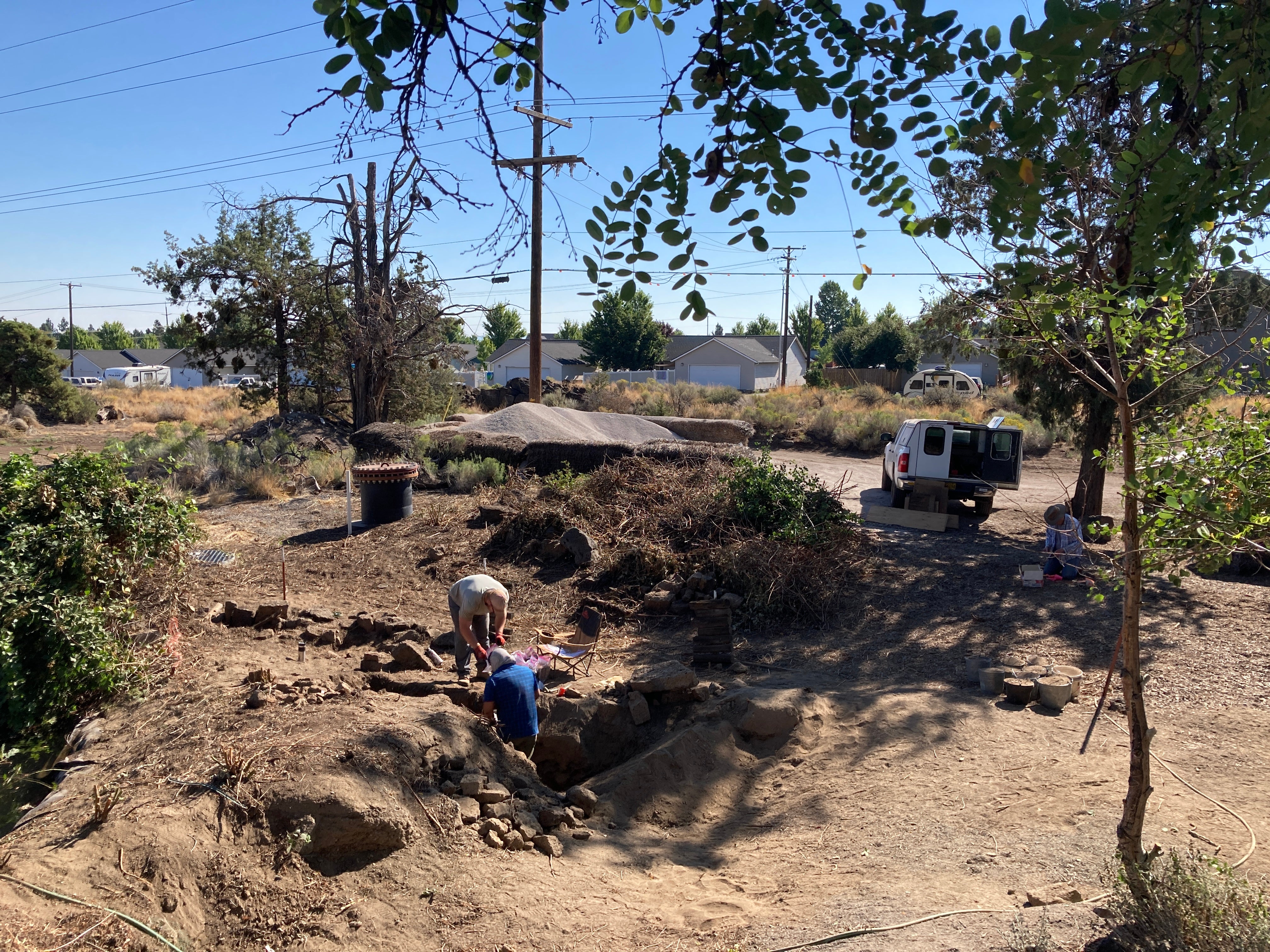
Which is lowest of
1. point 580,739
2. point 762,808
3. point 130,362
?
point 762,808

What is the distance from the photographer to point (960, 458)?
15016 mm

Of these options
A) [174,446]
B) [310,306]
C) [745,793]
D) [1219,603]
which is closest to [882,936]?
[745,793]

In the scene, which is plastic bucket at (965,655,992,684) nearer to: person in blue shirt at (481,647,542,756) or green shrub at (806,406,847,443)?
person in blue shirt at (481,647,542,756)

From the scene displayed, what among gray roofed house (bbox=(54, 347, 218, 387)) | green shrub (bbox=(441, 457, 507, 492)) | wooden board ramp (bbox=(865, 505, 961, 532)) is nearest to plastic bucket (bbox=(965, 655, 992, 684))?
wooden board ramp (bbox=(865, 505, 961, 532))

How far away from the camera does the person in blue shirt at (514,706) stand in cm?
599

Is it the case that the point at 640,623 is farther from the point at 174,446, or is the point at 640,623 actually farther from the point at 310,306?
the point at 310,306

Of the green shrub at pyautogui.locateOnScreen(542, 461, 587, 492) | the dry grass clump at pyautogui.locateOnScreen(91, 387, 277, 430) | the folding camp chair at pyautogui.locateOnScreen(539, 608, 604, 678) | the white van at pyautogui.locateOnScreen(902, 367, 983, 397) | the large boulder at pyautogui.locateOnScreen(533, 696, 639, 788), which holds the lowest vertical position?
the large boulder at pyautogui.locateOnScreen(533, 696, 639, 788)

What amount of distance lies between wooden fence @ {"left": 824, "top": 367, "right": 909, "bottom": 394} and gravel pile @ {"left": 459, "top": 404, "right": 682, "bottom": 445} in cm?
3017

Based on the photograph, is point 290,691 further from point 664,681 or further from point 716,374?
point 716,374

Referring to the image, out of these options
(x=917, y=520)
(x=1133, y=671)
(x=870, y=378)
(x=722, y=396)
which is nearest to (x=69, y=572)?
(x=1133, y=671)

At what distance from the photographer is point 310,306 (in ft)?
75.8

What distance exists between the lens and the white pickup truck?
46.4 ft

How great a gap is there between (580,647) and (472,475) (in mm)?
7231

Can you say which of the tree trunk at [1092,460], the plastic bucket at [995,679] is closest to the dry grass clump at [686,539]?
the plastic bucket at [995,679]
